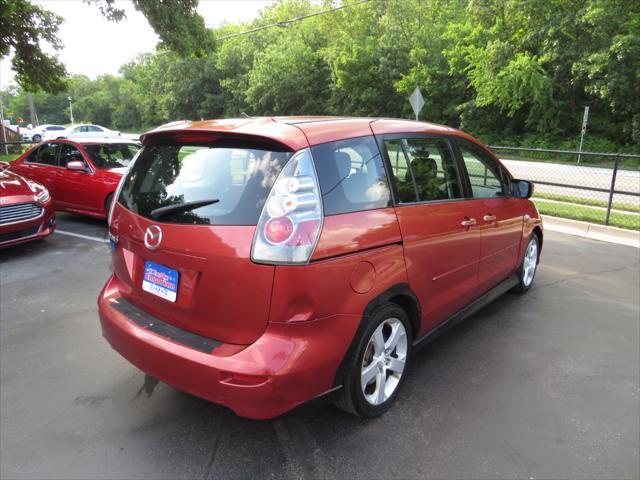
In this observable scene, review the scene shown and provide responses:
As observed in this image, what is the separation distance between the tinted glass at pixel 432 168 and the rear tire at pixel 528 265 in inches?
68.0

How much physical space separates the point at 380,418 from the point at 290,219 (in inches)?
56.1

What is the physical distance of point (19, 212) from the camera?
6.37 meters

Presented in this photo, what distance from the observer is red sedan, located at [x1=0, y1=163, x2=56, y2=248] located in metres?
6.23

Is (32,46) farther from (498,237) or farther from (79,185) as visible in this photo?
(498,237)

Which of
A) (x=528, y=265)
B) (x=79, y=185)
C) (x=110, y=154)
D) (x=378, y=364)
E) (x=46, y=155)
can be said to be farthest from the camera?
(x=46, y=155)

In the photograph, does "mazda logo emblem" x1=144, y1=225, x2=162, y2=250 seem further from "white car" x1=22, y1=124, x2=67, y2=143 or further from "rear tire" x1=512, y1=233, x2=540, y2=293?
"white car" x1=22, y1=124, x2=67, y2=143

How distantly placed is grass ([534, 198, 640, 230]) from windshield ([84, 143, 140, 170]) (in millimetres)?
8067

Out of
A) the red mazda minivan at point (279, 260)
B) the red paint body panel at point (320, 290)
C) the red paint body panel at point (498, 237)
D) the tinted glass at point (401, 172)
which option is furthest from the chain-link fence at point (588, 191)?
the red paint body panel at point (320, 290)

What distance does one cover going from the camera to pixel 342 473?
7.98 ft

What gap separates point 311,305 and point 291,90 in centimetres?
4009

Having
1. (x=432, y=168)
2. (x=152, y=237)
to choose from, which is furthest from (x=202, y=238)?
(x=432, y=168)

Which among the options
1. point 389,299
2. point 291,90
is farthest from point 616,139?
point 389,299

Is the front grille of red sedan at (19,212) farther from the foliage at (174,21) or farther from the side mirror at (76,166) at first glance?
the foliage at (174,21)

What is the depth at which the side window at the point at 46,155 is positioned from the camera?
871cm
